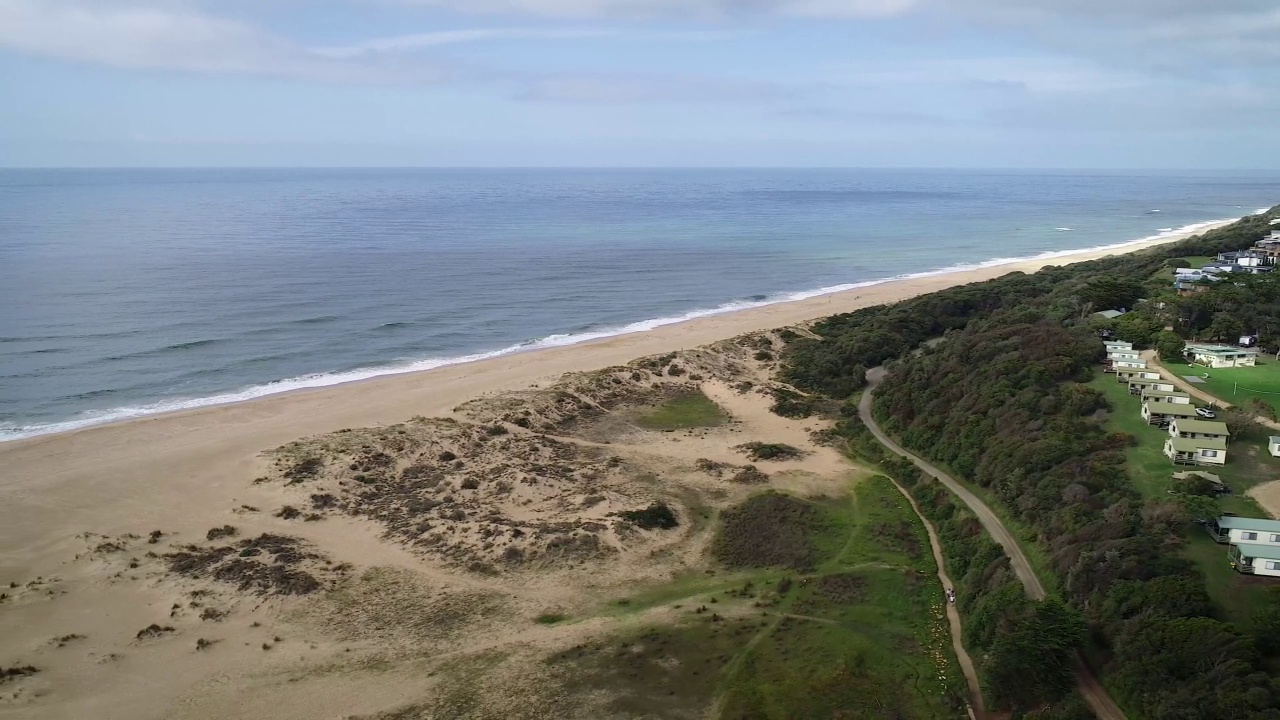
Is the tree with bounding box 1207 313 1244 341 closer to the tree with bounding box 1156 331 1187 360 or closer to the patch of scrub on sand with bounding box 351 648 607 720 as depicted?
the tree with bounding box 1156 331 1187 360

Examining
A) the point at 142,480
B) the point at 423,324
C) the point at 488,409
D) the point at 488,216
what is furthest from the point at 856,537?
the point at 488,216

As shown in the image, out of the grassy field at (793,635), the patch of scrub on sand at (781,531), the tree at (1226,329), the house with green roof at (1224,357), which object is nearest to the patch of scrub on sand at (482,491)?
the patch of scrub on sand at (781,531)

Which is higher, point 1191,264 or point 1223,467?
point 1191,264

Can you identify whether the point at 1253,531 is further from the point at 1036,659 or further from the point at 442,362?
the point at 442,362

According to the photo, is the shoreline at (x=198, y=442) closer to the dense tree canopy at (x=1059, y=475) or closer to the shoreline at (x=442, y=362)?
the shoreline at (x=442, y=362)

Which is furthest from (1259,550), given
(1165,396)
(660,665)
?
(660,665)

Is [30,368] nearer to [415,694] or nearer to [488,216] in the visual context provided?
[415,694]
